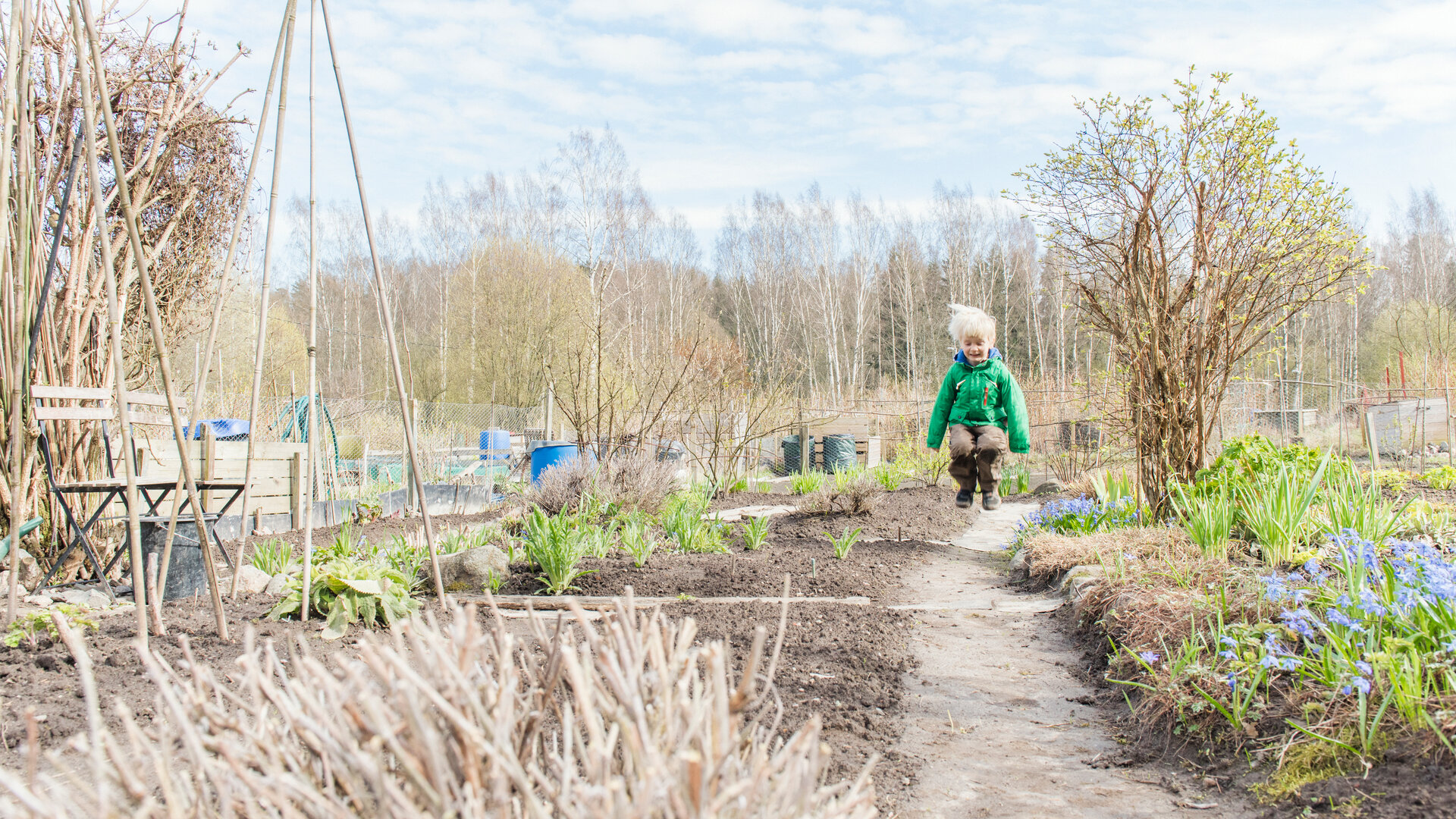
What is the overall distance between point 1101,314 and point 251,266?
554 centimetres

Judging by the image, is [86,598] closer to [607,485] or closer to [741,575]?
[741,575]

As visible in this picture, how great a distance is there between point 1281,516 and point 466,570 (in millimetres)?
4155

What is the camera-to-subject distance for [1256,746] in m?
2.38

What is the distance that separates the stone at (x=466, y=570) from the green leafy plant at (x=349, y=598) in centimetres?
80

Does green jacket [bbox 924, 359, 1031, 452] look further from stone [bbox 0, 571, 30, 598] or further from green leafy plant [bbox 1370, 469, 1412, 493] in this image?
stone [bbox 0, 571, 30, 598]

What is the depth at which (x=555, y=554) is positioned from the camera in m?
4.55

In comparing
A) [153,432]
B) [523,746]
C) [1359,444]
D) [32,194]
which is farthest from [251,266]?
[1359,444]

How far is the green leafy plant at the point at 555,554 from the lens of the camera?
4.54 meters

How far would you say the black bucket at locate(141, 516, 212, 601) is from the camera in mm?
4492

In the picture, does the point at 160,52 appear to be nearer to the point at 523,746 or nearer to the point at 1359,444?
the point at 523,746

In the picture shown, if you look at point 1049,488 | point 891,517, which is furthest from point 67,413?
point 1049,488

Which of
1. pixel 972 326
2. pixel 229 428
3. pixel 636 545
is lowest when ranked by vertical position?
pixel 636 545

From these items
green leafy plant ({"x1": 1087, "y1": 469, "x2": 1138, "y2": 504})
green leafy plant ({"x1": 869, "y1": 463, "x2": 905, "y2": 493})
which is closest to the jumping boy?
green leafy plant ({"x1": 1087, "y1": 469, "x2": 1138, "y2": 504})

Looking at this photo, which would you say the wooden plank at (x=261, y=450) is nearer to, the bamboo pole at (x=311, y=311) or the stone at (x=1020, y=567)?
the bamboo pole at (x=311, y=311)
